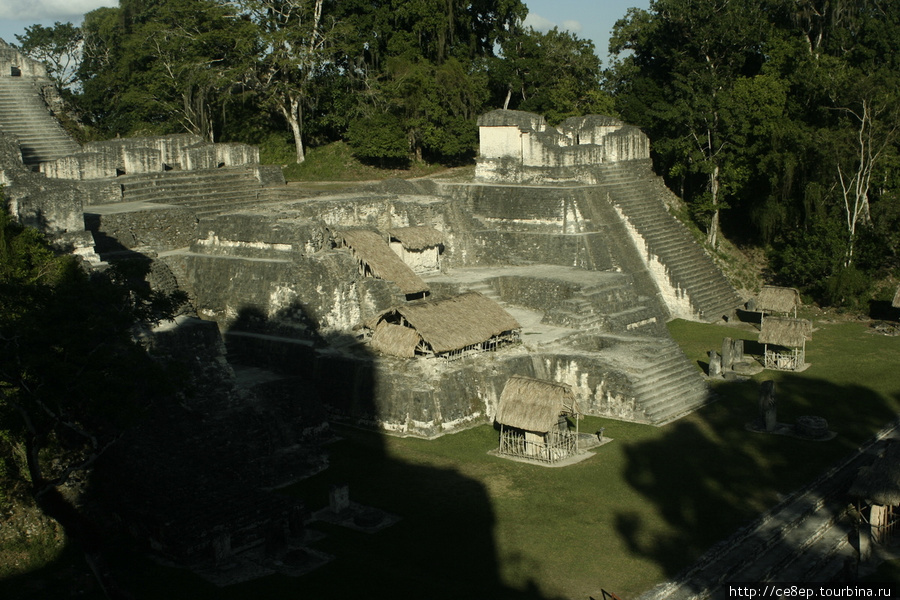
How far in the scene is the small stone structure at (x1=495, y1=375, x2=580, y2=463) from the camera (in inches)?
586

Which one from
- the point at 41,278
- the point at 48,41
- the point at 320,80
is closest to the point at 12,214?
the point at 41,278

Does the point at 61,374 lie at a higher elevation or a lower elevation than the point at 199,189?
lower

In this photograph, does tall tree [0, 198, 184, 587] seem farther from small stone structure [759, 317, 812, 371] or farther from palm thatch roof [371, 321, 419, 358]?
small stone structure [759, 317, 812, 371]

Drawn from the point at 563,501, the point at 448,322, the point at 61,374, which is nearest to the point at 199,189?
the point at 448,322

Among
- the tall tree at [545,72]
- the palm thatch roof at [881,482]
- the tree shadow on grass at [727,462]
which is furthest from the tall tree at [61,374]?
the tall tree at [545,72]

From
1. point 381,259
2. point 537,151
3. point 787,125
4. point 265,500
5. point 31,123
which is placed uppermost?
point 31,123

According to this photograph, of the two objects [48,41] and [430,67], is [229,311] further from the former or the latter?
[48,41]

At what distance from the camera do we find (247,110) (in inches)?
1288

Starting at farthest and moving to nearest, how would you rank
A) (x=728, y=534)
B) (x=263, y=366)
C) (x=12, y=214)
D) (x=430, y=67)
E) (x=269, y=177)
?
(x=430, y=67) < (x=269, y=177) < (x=263, y=366) < (x=12, y=214) < (x=728, y=534)

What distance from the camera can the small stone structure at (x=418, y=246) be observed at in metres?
21.7

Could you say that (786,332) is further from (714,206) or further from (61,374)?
(61,374)

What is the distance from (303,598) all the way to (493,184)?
55.6 feet

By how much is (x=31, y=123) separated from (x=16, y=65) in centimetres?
335

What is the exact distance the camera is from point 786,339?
19234 mm
